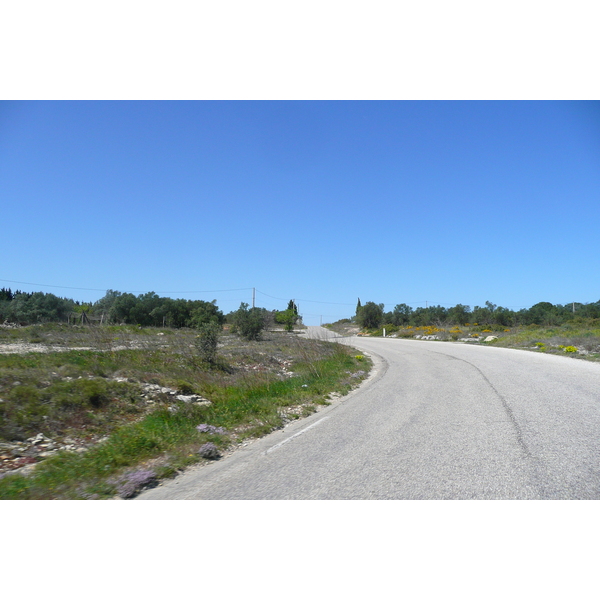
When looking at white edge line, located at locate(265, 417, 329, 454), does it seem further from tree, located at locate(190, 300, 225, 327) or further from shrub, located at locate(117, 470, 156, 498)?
tree, located at locate(190, 300, 225, 327)

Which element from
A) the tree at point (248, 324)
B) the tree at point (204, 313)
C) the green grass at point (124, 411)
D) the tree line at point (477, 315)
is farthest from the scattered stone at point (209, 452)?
the tree line at point (477, 315)

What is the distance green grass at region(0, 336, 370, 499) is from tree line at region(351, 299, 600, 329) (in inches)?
1855

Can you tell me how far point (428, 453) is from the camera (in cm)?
528

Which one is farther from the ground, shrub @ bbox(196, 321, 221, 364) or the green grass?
shrub @ bbox(196, 321, 221, 364)

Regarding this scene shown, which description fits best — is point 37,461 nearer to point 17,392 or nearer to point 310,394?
point 17,392

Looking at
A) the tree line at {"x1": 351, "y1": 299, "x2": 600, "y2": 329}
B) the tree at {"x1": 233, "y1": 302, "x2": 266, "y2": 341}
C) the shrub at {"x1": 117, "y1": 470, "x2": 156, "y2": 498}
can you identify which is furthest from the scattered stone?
the tree line at {"x1": 351, "y1": 299, "x2": 600, "y2": 329}

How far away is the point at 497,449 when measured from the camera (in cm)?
527

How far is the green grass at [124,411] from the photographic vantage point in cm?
507

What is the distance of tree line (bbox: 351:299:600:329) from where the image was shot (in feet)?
189

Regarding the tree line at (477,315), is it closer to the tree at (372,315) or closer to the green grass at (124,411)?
the tree at (372,315)

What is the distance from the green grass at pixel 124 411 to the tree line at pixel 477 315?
4712 cm

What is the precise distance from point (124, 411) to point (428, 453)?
6.11 m
